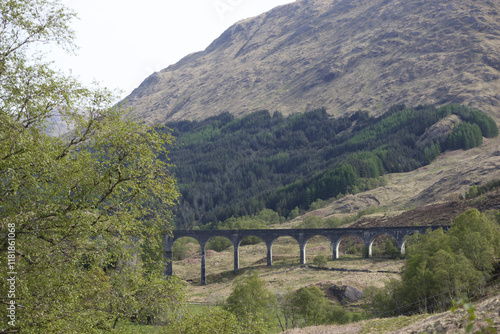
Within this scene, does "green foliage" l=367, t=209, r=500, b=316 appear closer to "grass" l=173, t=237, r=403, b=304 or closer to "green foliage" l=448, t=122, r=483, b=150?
"grass" l=173, t=237, r=403, b=304

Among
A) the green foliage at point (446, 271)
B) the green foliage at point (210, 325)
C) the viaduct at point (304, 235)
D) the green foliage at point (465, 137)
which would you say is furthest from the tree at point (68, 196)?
the green foliage at point (465, 137)

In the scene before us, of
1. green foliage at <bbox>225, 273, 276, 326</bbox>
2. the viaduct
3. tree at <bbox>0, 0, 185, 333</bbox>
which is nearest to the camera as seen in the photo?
tree at <bbox>0, 0, 185, 333</bbox>

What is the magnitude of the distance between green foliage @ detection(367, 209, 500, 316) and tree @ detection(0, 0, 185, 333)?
25644 mm

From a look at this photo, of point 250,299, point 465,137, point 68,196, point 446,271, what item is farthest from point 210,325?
point 465,137

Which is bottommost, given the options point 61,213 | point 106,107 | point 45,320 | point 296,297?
point 296,297

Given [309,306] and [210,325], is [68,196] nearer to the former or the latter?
[210,325]

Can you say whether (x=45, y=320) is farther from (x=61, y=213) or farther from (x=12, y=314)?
(x=61, y=213)

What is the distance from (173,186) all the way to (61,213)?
12.9 feet

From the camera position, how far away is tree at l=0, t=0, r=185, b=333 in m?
13.5

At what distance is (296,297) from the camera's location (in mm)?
49125

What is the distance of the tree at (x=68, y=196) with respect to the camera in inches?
531

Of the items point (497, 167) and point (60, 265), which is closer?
point (60, 265)

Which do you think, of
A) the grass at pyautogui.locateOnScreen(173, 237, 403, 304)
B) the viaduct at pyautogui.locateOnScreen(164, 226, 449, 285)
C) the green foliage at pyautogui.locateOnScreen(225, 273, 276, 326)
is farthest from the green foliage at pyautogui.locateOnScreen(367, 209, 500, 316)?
the viaduct at pyautogui.locateOnScreen(164, 226, 449, 285)

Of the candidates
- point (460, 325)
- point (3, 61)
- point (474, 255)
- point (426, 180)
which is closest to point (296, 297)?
point (474, 255)
